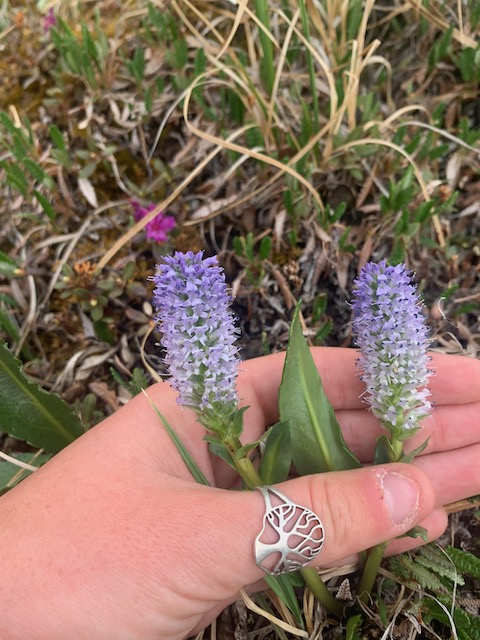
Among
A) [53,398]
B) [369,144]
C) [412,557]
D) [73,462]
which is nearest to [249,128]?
[369,144]

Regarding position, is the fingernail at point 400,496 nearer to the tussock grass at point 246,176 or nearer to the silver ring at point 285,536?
the silver ring at point 285,536

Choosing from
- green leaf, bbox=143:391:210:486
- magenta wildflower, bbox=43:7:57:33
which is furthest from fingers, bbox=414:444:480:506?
magenta wildflower, bbox=43:7:57:33

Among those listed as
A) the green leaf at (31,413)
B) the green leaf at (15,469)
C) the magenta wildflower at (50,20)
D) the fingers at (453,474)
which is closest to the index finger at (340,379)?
the fingers at (453,474)

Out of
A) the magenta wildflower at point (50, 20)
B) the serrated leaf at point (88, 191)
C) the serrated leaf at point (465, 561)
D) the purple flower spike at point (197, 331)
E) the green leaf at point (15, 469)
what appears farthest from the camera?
the magenta wildflower at point (50, 20)

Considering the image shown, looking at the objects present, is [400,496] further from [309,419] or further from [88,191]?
[88,191]

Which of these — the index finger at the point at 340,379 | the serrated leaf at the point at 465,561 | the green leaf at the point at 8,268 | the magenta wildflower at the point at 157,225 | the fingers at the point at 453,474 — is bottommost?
the serrated leaf at the point at 465,561

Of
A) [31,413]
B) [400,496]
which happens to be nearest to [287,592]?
[400,496]
